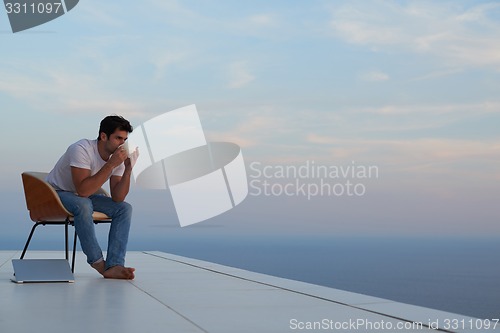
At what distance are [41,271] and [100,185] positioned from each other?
0.53 metres

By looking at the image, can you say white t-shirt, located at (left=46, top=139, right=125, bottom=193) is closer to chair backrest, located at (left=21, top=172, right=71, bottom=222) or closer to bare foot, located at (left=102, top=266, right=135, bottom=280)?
chair backrest, located at (left=21, top=172, right=71, bottom=222)

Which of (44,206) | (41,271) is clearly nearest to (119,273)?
(41,271)

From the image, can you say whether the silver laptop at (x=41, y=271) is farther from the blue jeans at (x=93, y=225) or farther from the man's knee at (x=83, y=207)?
the man's knee at (x=83, y=207)

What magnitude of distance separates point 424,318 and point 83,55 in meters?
6.87

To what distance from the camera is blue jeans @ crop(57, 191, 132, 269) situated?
343cm

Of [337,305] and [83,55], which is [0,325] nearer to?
[337,305]

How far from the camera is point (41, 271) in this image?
11.2 ft

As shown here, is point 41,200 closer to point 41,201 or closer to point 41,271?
point 41,201

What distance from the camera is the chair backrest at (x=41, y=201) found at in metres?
3.42

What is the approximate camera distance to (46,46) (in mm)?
7926

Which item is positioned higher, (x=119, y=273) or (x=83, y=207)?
(x=83, y=207)

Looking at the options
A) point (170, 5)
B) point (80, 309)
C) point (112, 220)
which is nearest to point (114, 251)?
point (112, 220)

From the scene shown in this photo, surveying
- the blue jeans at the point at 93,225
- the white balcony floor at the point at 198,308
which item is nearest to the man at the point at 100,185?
the blue jeans at the point at 93,225

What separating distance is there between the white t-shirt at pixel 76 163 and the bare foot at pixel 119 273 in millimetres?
455
